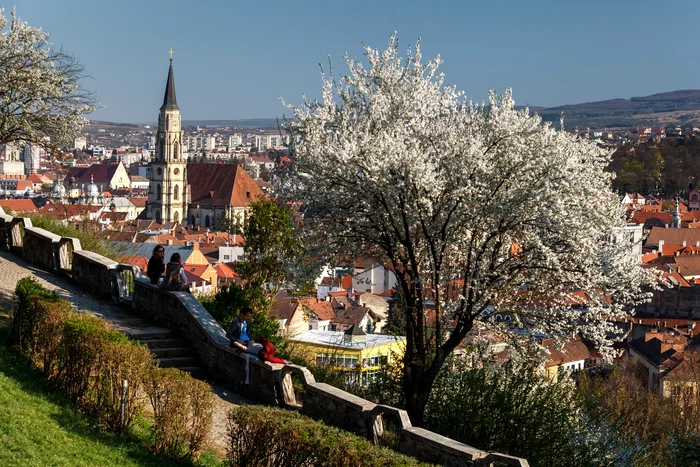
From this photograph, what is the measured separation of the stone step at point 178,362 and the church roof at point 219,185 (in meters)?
86.5

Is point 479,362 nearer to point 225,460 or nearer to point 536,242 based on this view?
point 536,242

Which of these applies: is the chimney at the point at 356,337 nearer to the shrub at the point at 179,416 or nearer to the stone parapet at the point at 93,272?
the stone parapet at the point at 93,272

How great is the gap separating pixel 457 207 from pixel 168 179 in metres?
89.1

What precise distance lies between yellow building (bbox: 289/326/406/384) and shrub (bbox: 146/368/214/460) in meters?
4.13

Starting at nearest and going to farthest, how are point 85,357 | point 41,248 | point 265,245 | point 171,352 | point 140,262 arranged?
point 85,357 → point 171,352 → point 41,248 → point 265,245 → point 140,262

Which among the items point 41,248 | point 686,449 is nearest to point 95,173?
point 41,248

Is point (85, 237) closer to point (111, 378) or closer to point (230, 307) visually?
point (230, 307)

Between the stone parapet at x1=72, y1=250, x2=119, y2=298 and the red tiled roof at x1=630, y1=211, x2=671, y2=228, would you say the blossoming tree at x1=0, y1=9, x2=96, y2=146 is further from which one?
the red tiled roof at x1=630, y1=211, x2=671, y2=228

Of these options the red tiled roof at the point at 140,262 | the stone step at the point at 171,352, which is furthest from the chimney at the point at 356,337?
the stone step at the point at 171,352

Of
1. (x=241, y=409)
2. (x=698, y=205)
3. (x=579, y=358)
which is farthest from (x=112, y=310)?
(x=698, y=205)

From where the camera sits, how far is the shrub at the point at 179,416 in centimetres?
765

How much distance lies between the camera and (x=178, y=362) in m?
10.5

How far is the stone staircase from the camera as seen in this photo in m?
10.4

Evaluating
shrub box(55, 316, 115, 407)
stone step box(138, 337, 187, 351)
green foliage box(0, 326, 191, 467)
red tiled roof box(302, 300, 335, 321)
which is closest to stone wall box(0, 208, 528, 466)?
stone step box(138, 337, 187, 351)
